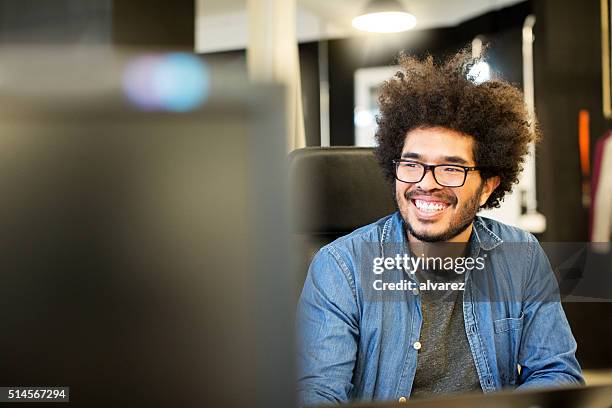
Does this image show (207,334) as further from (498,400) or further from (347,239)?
(347,239)

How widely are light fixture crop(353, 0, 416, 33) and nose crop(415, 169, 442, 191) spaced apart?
1.15ft

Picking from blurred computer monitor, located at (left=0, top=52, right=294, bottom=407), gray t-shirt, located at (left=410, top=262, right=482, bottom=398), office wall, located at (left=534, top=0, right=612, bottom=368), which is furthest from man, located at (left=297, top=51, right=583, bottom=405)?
blurred computer monitor, located at (left=0, top=52, right=294, bottom=407)

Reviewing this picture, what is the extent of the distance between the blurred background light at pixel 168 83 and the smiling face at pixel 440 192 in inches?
28.5

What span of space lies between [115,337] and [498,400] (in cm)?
36

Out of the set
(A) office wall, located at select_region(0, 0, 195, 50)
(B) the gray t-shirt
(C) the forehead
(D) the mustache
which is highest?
(A) office wall, located at select_region(0, 0, 195, 50)

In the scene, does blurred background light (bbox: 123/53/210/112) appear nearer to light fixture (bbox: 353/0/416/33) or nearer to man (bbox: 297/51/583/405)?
man (bbox: 297/51/583/405)

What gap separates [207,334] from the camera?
511 millimetres

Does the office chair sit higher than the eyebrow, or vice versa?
the eyebrow

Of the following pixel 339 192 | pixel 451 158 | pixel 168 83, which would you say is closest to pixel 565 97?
pixel 451 158

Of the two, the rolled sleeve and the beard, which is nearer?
the rolled sleeve

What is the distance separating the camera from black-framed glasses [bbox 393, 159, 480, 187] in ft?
3.92

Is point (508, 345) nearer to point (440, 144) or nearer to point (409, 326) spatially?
point (409, 326)

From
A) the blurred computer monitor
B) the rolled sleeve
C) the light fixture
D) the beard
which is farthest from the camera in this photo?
the light fixture

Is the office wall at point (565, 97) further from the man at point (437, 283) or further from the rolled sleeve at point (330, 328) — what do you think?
the rolled sleeve at point (330, 328)
